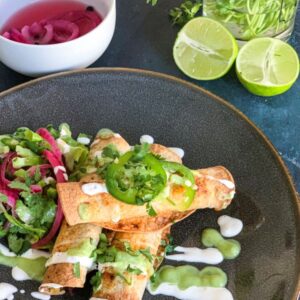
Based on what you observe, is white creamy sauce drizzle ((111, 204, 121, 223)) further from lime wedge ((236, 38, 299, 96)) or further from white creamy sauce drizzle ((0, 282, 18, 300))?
lime wedge ((236, 38, 299, 96))

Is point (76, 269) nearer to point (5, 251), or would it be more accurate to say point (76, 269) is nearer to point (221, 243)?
point (5, 251)

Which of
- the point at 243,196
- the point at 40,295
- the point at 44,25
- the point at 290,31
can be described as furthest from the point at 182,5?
the point at 40,295

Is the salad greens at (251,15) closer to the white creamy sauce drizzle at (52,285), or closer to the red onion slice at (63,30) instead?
the red onion slice at (63,30)

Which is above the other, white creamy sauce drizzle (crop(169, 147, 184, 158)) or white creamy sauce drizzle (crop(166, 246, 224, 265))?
white creamy sauce drizzle (crop(169, 147, 184, 158))

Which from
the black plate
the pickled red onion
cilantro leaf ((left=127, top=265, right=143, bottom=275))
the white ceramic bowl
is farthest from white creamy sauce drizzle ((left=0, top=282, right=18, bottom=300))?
the pickled red onion

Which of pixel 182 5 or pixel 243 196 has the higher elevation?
pixel 182 5

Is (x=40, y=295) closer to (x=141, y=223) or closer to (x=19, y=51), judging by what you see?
(x=141, y=223)
